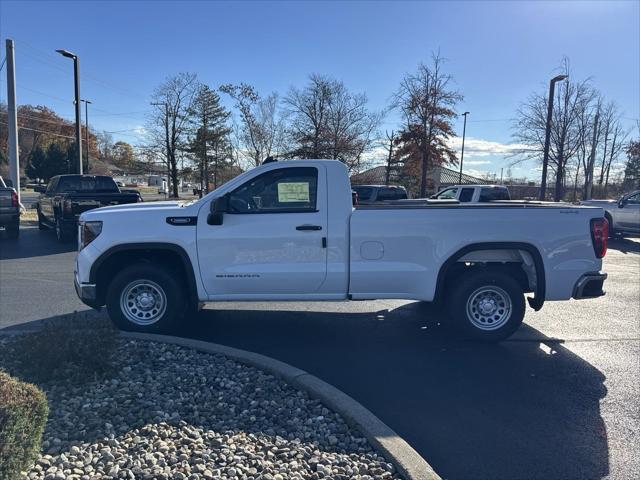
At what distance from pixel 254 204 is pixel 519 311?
3.21 m

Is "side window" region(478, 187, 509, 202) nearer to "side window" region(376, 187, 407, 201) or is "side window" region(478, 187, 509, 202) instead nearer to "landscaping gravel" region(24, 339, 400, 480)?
"side window" region(376, 187, 407, 201)

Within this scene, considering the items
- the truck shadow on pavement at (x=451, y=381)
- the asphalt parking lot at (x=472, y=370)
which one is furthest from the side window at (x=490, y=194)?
the truck shadow on pavement at (x=451, y=381)

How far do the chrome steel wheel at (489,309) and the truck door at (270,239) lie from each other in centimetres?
178

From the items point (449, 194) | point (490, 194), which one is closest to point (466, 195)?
point (490, 194)

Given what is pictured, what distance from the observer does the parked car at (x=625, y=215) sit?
1630cm

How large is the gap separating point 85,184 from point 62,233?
90.3 inches

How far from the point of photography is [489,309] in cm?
575

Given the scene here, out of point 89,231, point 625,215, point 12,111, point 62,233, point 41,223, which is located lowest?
point 62,233

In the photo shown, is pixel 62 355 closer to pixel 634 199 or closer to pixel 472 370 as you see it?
pixel 472 370

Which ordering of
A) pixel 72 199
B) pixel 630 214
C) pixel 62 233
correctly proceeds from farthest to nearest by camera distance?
1. pixel 630 214
2. pixel 62 233
3. pixel 72 199

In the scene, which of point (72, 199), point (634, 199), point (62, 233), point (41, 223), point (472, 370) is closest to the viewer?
point (472, 370)

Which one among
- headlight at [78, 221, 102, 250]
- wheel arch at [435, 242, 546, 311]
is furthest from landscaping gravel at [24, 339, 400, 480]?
wheel arch at [435, 242, 546, 311]

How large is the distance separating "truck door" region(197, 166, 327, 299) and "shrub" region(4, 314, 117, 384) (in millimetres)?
1497

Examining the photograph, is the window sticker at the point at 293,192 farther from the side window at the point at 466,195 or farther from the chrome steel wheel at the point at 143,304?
the side window at the point at 466,195
